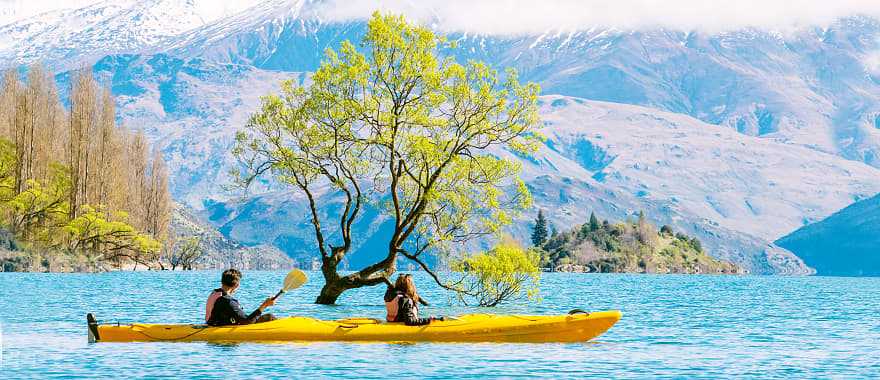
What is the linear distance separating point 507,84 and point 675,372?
22.0m

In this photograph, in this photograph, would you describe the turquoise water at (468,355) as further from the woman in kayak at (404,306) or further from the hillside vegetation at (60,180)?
the hillside vegetation at (60,180)

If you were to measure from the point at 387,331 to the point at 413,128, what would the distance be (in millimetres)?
17315

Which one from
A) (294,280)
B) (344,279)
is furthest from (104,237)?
(294,280)

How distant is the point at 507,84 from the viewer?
163ft

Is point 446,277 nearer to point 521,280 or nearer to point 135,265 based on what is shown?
point 521,280

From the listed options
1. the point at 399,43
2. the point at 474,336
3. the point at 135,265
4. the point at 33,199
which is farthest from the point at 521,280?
the point at 135,265

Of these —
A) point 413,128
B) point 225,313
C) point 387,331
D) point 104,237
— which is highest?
point 104,237

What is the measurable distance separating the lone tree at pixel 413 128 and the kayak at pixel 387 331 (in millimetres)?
14122

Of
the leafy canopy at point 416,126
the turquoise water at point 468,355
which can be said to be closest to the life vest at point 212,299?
the turquoise water at point 468,355

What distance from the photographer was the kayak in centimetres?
3359

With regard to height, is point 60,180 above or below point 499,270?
above

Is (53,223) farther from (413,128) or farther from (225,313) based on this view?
(225,313)

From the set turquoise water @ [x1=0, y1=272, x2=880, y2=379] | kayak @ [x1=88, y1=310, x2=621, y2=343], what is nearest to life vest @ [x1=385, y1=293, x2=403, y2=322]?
kayak @ [x1=88, y1=310, x2=621, y2=343]

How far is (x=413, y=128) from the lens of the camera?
164 ft
